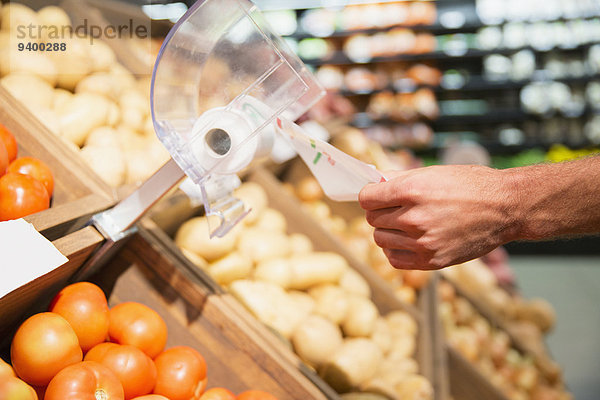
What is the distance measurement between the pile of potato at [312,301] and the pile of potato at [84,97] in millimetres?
285

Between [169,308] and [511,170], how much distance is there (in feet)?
2.66

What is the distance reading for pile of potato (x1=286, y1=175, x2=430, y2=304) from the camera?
224 cm

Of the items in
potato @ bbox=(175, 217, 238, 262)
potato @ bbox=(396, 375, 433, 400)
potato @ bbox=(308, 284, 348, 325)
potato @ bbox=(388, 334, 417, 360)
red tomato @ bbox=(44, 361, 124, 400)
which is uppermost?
red tomato @ bbox=(44, 361, 124, 400)

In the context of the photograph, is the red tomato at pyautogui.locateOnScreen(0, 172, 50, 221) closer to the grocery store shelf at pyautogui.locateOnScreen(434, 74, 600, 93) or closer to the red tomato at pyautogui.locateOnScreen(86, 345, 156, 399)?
the red tomato at pyautogui.locateOnScreen(86, 345, 156, 399)

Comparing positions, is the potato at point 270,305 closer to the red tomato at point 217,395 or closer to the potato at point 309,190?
the red tomato at point 217,395

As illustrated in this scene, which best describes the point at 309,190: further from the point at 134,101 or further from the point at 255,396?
the point at 255,396

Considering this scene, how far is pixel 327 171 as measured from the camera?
102 centimetres

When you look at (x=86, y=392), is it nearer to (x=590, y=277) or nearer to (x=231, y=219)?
(x=231, y=219)

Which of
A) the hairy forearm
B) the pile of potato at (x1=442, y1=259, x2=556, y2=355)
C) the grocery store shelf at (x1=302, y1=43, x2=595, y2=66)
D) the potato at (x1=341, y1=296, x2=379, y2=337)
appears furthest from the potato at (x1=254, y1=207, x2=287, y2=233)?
the grocery store shelf at (x1=302, y1=43, x2=595, y2=66)

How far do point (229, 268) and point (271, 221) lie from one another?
1.40 ft

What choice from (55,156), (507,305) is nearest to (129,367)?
(55,156)

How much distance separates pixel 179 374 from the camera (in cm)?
96

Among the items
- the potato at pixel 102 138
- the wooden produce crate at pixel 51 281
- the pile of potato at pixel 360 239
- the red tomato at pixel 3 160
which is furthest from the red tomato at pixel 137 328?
the pile of potato at pixel 360 239

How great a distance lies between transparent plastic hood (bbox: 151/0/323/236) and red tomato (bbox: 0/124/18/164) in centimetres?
39
